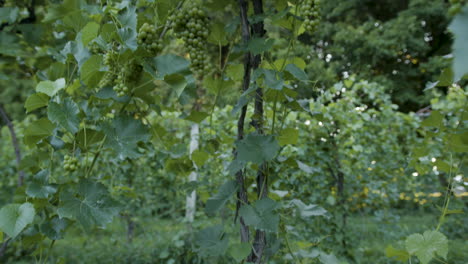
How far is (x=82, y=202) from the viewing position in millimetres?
743

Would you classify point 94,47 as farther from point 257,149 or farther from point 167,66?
point 257,149

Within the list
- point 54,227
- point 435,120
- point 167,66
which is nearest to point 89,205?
point 54,227

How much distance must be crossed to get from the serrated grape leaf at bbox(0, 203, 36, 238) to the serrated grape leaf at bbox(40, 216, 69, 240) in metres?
0.11

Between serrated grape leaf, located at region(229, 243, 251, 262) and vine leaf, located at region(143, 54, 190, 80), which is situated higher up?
vine leaf, located at region(143, 54, 190, 80)

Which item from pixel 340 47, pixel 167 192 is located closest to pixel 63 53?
pixel 167 192

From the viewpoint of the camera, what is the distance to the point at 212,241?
2.68 ft

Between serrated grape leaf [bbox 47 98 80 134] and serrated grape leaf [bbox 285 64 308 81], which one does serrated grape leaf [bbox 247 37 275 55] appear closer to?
serrated grape leaf [bbox 285 64 308 81]

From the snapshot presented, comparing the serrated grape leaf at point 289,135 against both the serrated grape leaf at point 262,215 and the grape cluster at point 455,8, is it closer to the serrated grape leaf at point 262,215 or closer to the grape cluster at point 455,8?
the serrated grape leaf at point 262,215

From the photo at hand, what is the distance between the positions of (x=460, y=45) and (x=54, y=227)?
0.91 meters

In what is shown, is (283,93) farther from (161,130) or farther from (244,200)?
(161,130)

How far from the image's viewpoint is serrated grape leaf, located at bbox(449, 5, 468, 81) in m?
0.28

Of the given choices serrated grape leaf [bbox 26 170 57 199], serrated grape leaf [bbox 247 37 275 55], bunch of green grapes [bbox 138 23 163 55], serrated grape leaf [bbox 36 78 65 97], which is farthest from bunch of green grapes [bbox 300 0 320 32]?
serrated grape leaf [bbox 26 170 57 199]

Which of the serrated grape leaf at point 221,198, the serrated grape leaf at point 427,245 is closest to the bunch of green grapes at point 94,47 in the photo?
the serrated grape leaf at point 221,198

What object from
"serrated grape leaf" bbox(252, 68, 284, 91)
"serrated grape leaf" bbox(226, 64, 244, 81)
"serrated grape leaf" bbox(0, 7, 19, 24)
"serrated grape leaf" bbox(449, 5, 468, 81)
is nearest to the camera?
"serrated grape leaf" bbox(449, 5, 468, 81)
